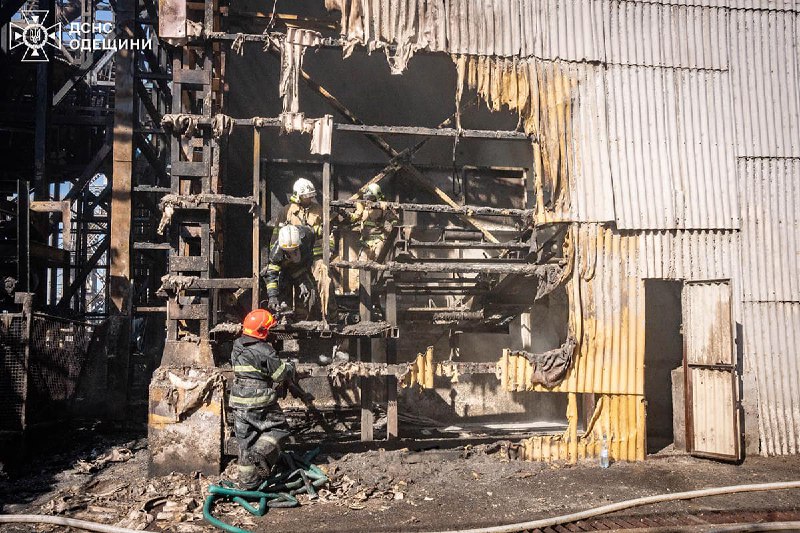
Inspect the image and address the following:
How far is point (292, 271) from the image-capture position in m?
8.70

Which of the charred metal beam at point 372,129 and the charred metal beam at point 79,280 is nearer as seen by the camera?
the charred metal beam at point 372,129

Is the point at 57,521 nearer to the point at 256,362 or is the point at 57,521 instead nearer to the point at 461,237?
the point at 256,362

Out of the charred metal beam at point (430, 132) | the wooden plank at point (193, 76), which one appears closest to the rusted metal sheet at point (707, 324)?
the charred metal beam at point (430, 132)

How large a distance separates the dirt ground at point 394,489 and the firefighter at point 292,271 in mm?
2377

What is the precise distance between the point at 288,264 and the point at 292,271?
0.21 m

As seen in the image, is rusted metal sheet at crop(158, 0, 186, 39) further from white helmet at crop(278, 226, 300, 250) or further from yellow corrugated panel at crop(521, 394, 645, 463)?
yellow corrugated panel at crop(521, 394, 645, 463)

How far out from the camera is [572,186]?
865 cm

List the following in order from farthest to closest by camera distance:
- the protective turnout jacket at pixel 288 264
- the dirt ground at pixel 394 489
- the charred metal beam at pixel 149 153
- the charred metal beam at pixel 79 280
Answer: the charred metal beam at pixel 79 280, the charred metal beam at pixel 149 153, the protective turnout jacket at pixel 288 264, the dirt ground at pixel 394 489

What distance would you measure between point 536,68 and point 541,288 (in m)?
3.48

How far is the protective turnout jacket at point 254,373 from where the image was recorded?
667cm

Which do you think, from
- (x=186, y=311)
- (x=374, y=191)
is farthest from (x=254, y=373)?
(x=374, y=191)

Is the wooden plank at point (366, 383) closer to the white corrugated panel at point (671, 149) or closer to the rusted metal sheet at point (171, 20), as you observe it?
the white corrugated panel at point (671, 149)

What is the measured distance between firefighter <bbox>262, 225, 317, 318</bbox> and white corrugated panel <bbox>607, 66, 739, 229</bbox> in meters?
4.88

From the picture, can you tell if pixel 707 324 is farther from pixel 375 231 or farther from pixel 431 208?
pixel 375 231
